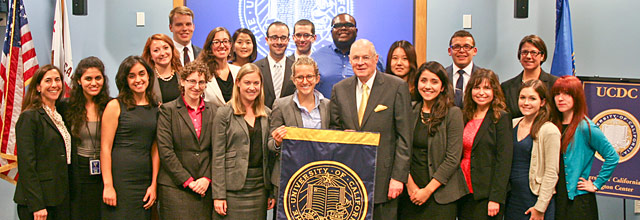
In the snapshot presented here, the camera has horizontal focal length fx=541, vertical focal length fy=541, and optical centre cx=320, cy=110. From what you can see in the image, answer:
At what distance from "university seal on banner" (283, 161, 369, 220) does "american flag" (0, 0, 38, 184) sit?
7.55 ft

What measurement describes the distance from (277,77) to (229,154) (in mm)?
1145

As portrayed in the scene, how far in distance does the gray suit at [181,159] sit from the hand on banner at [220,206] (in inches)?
4.6

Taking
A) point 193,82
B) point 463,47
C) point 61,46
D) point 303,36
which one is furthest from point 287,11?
point 193,82

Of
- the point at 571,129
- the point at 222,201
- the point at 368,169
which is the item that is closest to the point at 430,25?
the point at 571,129

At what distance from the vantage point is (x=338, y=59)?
445 cm

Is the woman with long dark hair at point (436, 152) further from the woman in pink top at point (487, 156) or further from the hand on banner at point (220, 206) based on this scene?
the hand on banner at point (220, 206)

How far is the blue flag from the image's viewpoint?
4621 mm

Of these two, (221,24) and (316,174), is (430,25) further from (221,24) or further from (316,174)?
(316,174)

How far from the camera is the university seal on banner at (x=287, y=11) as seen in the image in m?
5.58

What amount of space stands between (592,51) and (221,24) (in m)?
3.61

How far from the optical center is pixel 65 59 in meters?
4.66

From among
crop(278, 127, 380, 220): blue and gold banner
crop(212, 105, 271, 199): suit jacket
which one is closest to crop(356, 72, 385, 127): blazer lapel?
crop(278, 127, 380, 220): blue and gold banner

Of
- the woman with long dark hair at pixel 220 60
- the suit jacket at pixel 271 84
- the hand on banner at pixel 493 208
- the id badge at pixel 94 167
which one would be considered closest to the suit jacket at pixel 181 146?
the id badge at pixel 94 167

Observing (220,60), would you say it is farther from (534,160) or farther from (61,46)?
(534,160)
